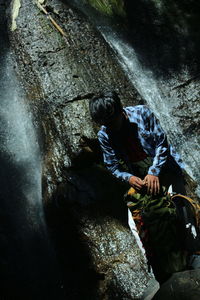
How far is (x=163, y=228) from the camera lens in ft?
8.73

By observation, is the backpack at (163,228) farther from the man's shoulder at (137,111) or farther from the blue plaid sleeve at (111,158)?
the man's shoulder at (137,111)

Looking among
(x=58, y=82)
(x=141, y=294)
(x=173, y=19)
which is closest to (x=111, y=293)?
(x=141, y=294)

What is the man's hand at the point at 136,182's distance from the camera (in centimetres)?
288

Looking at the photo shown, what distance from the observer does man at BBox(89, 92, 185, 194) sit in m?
2.81

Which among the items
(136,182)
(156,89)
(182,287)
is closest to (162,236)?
(182,287)

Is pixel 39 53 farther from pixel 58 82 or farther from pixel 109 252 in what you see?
pixel 109 252

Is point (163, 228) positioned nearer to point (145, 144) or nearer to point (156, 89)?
point (145, 144)

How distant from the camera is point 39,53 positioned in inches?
190

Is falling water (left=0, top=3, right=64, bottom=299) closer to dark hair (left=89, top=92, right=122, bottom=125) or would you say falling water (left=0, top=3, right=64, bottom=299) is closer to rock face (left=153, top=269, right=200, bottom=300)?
rock face (left=153, top=269, right=200, bottom=300)

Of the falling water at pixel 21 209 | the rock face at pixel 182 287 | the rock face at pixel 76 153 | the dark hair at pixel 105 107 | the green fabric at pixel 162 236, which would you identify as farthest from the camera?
the falling water at pixel 21 209

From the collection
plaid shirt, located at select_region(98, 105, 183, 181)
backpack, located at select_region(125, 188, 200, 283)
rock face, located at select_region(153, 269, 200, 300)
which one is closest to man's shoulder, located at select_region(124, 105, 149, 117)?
plaid shirt, located at select_region(98, 105, 183, 181)

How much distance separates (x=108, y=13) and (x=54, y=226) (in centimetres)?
397

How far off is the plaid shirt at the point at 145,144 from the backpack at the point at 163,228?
0.26 m

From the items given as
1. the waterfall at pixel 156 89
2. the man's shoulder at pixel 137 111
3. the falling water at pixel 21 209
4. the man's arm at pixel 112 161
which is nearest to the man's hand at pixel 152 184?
the man's arm at pixel 112 161
